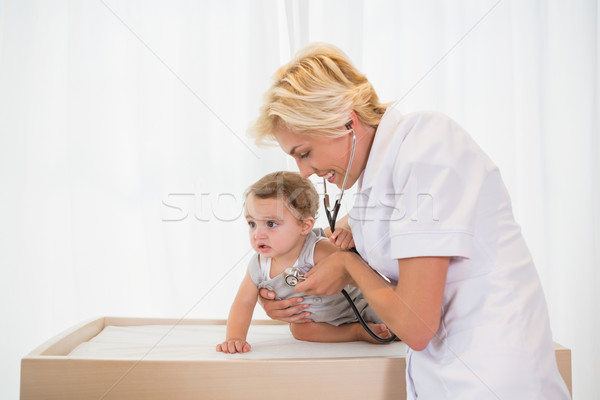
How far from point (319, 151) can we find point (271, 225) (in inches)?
18.9

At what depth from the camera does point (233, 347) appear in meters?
1.35

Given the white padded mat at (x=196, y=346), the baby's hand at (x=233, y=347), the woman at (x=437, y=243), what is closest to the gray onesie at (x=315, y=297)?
the white padded mat at (x=196, y=346)

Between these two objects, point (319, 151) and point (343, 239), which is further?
point (343, 239)

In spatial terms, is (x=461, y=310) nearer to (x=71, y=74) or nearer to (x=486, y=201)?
(x=486, y=201)

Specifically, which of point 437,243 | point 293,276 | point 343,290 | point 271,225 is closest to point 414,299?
point 437,243

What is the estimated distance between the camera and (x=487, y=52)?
2305 millimetres

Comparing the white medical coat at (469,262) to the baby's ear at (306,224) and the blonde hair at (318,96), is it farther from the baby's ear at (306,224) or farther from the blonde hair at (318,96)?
the baby's ear at (306,224)

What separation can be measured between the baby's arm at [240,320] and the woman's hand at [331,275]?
27cm

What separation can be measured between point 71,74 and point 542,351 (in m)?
2.06

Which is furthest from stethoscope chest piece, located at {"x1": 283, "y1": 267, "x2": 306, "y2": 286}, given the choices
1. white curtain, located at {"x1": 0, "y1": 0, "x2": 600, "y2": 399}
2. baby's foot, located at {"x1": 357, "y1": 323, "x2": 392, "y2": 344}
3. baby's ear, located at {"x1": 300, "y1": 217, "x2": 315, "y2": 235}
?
white curtain, located at {"x1": 0, "y1": 0, "x2": 600, "y2": 399}

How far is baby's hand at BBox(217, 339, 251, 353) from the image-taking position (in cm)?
135

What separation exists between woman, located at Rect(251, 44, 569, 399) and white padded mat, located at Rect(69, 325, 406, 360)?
0.92 ft

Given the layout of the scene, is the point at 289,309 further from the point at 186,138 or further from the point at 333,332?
the point at 186,138

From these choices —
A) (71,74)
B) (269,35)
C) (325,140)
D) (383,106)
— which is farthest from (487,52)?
(71,74)
